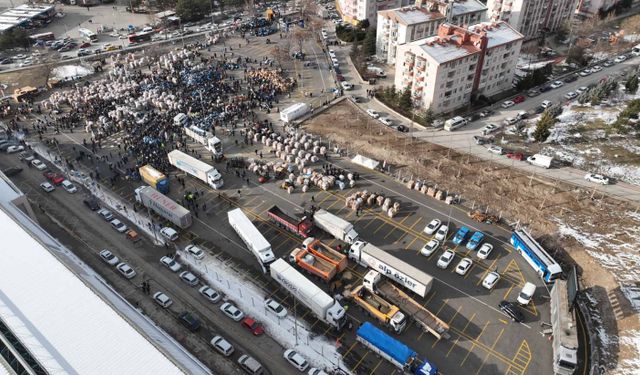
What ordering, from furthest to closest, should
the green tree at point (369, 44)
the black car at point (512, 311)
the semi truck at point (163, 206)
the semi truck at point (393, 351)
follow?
the green tree at point (369, 44) → the semi truck at point (163, 206) → the black car at point (512, 311) → the semi truck at point (393, 351)

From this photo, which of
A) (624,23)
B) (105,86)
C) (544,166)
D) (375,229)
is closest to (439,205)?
(375,229)

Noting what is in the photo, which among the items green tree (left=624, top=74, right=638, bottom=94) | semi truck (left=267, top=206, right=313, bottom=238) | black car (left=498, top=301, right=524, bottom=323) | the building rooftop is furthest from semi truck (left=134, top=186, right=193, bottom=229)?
green tree (left=624, top=74, right=638, bottom=94)

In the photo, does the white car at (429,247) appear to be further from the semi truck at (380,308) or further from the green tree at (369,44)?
the green tree at (369,44)

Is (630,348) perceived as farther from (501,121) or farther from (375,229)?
(501,121)

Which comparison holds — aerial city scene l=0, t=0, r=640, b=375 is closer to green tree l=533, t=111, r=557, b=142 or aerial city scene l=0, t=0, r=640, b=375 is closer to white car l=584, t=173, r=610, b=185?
white car l=584, t=173, r=610, b=185

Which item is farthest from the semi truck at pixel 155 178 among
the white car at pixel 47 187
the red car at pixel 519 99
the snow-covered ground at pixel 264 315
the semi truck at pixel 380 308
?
the red car at pixel 519 99
